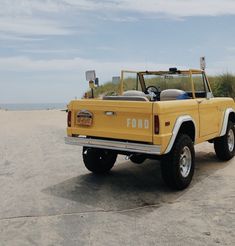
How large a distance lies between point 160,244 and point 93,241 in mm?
695

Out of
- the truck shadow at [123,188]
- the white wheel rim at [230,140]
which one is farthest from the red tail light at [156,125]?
the white wheel rim at [230,140]

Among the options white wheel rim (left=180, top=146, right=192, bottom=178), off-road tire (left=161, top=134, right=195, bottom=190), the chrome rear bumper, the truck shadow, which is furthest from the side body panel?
the truck shadow

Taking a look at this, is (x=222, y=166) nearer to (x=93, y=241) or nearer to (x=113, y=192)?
(x=113, y=192)

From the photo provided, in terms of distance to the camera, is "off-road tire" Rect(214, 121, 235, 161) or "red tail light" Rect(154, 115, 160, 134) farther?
"off-road tire" Rect(214, 121, 235, 161)

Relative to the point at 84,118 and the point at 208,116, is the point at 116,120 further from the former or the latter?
the point at 208,116

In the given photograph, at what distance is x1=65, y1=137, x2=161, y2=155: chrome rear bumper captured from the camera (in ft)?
20.9

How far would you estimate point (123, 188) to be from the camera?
696 cm

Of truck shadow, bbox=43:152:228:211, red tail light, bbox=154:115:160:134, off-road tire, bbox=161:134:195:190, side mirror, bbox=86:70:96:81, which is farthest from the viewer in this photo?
side mirror, bbox=86:70:96:81

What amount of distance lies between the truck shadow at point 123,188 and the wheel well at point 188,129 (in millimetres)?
761

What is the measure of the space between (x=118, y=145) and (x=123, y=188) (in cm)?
72

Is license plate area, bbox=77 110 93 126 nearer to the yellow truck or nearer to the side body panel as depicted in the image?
the yellow truck

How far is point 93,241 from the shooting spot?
4.71m

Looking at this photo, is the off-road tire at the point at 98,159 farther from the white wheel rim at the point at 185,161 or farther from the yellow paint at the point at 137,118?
the white wheel rim at the point at 185,161

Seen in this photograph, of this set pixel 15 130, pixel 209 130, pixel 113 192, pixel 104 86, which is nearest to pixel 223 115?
pixel 209 130
